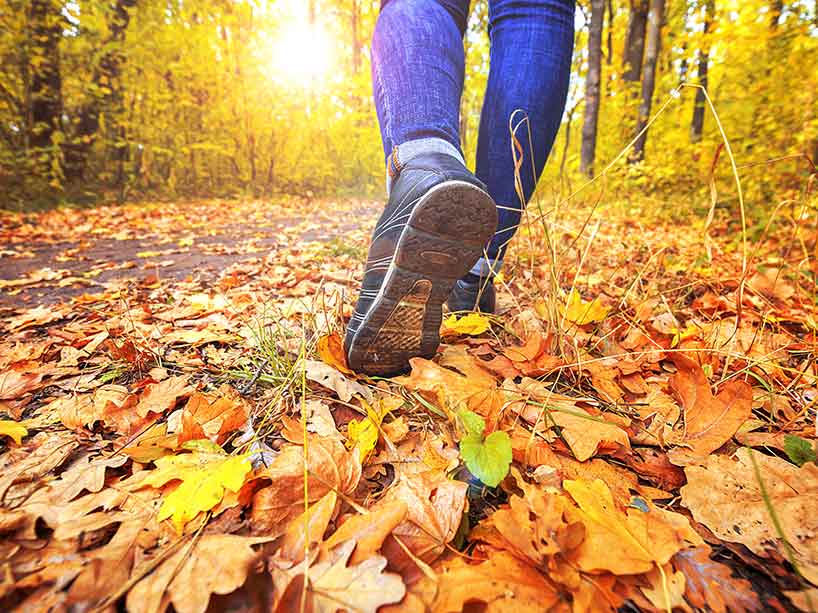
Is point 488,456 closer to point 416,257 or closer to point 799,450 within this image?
point 416,257

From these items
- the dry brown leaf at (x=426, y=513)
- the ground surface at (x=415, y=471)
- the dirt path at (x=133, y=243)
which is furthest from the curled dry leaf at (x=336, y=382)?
the dirt path at (x=133, y=243)

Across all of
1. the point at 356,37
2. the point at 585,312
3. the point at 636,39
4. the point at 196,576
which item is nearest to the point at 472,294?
the point at 585,312

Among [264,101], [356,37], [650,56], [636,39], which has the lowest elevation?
[264,101]

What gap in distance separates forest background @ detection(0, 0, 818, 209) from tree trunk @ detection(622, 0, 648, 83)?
0.03 metres

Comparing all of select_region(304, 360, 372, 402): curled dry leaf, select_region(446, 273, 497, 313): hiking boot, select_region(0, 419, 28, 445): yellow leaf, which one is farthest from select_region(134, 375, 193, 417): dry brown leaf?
select_region(446, 273, 497, 313): hiking boot

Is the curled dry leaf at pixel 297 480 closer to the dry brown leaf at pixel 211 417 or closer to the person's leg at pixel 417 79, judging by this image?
the dry brown leaf at pixel 211 417

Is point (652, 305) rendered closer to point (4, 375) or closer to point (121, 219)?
point (4, 375)

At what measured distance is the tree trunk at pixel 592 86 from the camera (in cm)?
591

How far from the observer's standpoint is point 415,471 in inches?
25.5

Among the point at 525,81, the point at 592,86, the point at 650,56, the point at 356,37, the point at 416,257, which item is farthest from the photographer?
the point at 356,37

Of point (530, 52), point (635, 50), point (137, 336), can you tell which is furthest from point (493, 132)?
point (635, 50)

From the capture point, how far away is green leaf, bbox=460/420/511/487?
0.54 meters

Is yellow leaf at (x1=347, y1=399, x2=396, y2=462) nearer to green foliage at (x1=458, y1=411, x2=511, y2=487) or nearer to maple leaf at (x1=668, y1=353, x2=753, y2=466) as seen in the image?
green foliage at (x1=458, y1=411, x2=511, y2=487)

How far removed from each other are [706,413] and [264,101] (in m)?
7.83
